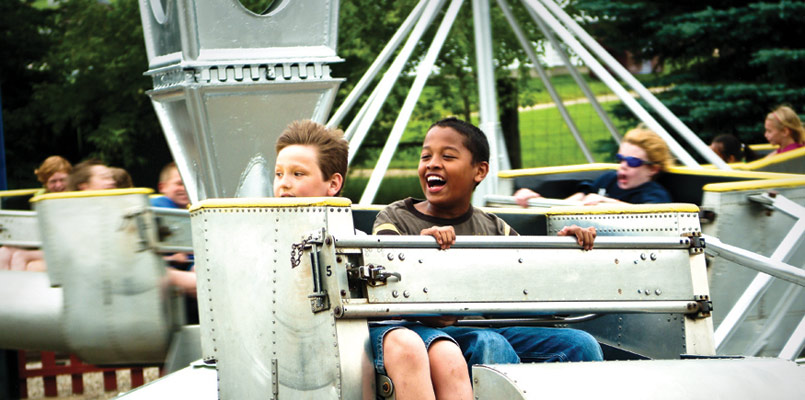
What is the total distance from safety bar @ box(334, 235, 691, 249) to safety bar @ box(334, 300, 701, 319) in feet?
0.64

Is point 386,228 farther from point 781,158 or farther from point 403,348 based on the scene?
point 781,158

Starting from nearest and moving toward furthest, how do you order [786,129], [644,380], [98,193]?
[644,380] → [98,193] → [786,129]

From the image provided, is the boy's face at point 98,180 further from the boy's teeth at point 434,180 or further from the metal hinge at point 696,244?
the metal hinge at point 696,244

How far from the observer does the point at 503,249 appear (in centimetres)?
338

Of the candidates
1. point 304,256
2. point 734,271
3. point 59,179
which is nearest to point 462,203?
point 304,256

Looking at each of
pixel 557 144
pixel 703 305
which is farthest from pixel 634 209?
pixel 557 144

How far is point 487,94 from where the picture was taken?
9.30 meters

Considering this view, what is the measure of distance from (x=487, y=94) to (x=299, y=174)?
5.66 metres

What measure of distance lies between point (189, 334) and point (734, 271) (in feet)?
9.97

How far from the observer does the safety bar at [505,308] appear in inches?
124

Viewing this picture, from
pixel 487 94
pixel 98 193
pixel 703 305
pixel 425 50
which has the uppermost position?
pixel 425 50

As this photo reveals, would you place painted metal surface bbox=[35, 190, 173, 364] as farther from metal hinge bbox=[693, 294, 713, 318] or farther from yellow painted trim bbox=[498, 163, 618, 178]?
metal hinge bbox=[693, 294, 713, 318]

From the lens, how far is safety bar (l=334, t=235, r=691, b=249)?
3.17m

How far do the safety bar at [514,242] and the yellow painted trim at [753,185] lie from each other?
5.33 ft
